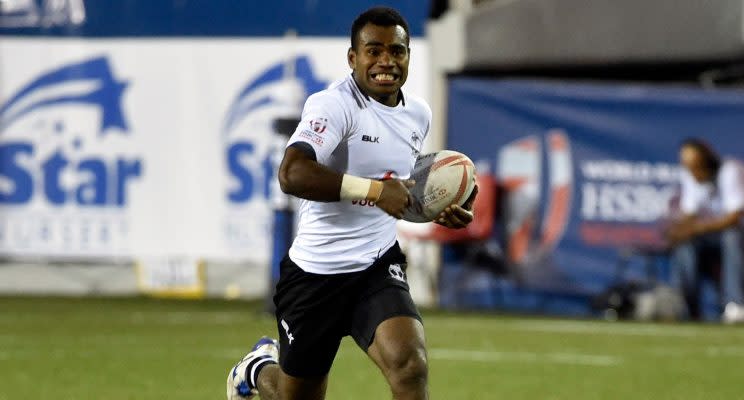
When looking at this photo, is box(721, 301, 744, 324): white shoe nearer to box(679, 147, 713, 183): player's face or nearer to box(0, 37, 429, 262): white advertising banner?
box(679, 147, 713, 183): player's face

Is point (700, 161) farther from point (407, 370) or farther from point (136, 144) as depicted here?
point (407, 370)

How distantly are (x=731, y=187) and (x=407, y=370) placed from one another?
477 inches

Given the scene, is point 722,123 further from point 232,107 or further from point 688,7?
point 232,107

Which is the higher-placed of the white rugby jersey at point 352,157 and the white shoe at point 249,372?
the white rugby jersey at point 352,157

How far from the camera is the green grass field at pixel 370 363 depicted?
9961 millimetres

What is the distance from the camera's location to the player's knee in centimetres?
602

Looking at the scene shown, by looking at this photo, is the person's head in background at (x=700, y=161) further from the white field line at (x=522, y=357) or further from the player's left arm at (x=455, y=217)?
the player's left arm at (x=455, y=217)

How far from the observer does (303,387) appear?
670 cm

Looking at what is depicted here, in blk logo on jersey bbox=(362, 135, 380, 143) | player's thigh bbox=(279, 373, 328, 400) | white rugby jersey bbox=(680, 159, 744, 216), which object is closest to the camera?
blk logo on jersey bbox=(362, 135, 380, 143)

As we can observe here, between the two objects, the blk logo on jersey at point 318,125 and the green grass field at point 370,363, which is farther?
the green grass field at point 370,363

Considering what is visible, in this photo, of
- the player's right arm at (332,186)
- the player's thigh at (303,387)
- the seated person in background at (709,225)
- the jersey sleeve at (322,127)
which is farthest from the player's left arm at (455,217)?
the seated person in background at (709,225)

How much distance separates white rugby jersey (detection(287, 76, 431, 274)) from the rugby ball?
0.16 m

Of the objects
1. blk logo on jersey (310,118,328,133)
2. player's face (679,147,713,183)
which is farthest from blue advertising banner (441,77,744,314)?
blk logo on jersey (310,118,328,133)

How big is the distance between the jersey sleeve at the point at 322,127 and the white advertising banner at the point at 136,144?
1374 centimetres
